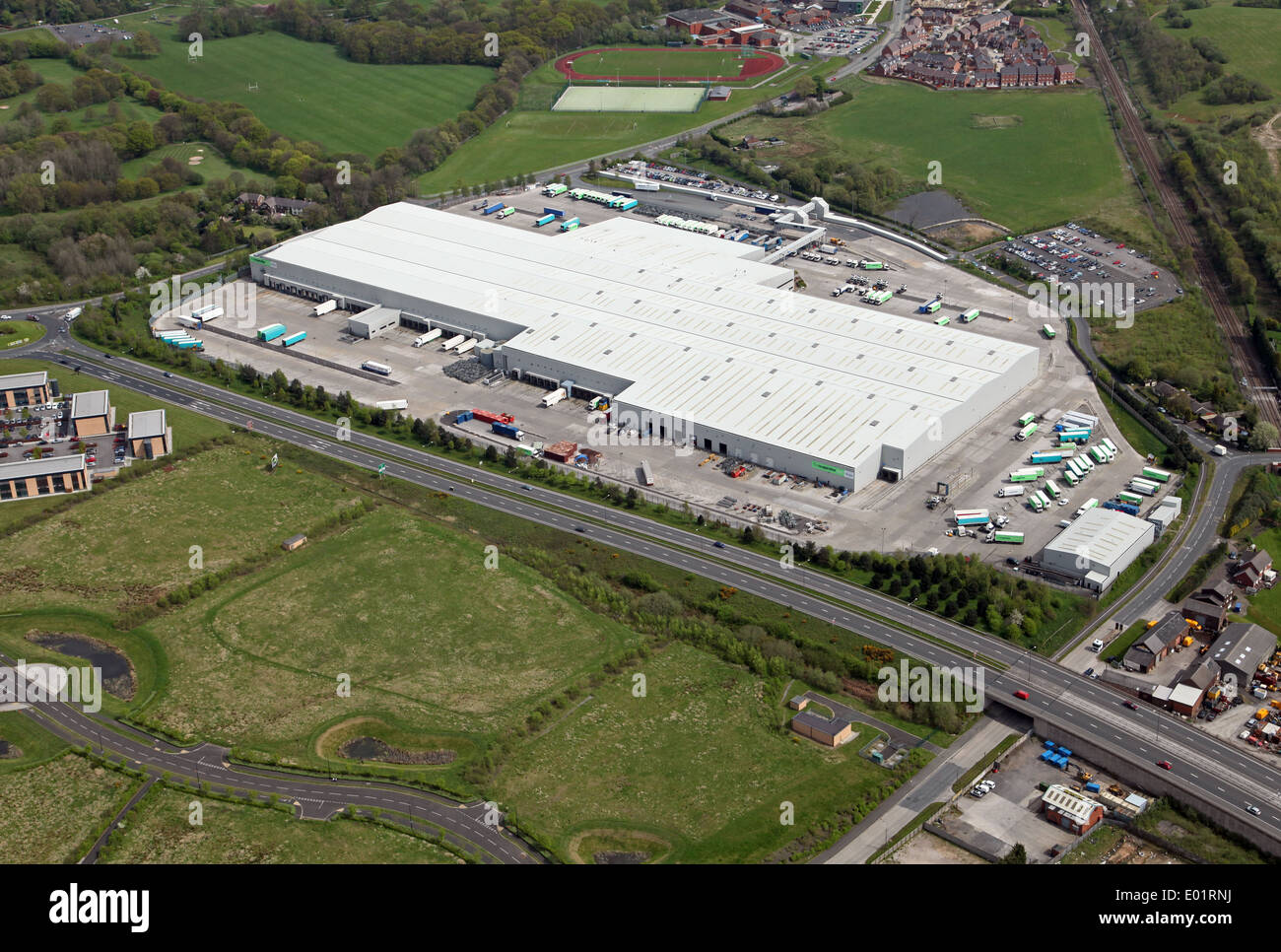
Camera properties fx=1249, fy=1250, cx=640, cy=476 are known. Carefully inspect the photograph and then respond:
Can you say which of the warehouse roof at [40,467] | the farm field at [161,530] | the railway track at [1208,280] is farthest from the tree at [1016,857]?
the warehouse roof at [40,467]

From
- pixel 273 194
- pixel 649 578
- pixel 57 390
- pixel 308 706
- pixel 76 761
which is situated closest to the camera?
pixel 76 761

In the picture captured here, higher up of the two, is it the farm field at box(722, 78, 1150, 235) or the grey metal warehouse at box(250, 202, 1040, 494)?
the farm field at box(722, 78, 1150, 235)

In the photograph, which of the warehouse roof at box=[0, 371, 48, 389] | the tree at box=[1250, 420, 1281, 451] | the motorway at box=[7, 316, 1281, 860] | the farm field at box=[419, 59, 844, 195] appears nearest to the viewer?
the motorway at box=[7, 316, 1281, 860]

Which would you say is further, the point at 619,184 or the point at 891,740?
the point at 619,184

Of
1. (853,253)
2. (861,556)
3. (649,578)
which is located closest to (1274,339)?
(853,253)

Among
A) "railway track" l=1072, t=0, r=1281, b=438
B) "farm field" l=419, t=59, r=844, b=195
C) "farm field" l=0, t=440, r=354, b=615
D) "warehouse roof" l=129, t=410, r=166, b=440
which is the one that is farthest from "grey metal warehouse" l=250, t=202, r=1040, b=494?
"warehouse roof" l=129, t=410, r=166, b=440

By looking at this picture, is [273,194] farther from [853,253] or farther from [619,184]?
[853,253]

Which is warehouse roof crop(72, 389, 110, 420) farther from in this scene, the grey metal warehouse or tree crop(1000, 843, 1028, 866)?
tree crop(1000, 843, 1028, 866)

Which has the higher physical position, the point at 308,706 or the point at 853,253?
the point at 853,253
